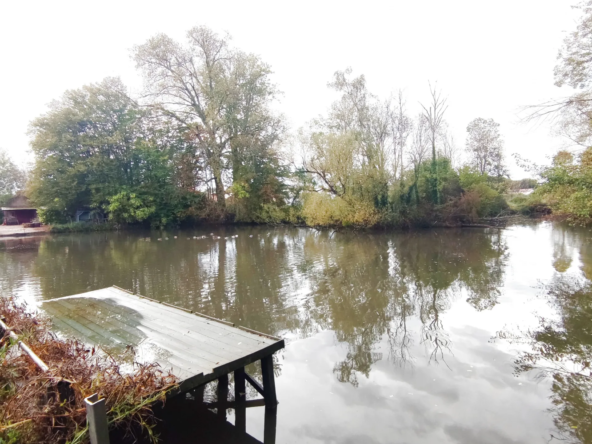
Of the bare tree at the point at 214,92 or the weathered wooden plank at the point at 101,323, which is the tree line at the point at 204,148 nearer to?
the bare tree at the point at 214,92

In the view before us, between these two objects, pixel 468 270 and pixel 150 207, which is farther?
pixel 150 207

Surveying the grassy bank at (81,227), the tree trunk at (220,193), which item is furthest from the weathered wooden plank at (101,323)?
the grassy bank at (81,227)

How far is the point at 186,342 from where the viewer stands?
4.07 metres

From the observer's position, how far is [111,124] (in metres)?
27.3

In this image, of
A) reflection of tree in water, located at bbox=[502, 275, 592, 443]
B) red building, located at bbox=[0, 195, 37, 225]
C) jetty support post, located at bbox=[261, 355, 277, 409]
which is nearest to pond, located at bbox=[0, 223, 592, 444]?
reflection of tree in water, located at bbox=[502, 275, 592, 443]

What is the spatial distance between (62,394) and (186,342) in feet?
4.66

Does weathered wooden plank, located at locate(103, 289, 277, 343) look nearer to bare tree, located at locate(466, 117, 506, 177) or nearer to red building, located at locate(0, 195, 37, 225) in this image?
bare tree, located at locate(466, 117, 506, 177)

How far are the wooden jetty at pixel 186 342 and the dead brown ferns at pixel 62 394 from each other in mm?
302

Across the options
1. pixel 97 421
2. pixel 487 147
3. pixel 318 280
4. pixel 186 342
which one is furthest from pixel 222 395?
pixel 487 147

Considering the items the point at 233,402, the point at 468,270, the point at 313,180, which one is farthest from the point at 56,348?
the point at 313,180

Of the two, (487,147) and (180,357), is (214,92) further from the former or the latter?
(487,147)

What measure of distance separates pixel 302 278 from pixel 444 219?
52.9 ft

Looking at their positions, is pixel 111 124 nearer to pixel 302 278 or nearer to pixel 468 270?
pixel 302 278

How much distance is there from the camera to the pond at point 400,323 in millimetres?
3795
